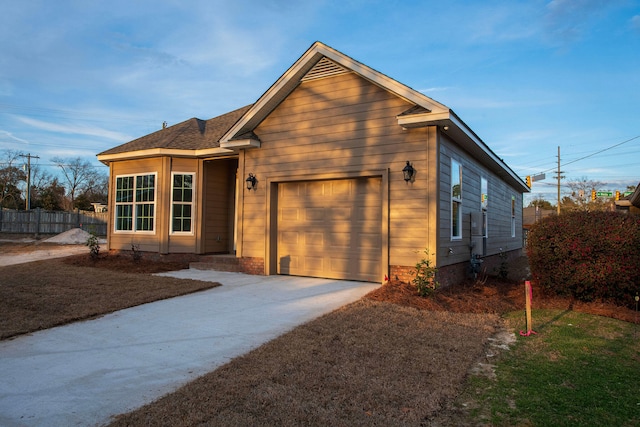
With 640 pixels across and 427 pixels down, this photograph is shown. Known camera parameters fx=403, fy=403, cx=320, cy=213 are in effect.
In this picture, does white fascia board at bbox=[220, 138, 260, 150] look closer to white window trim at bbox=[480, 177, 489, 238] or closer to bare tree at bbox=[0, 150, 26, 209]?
white window trim at bbox=[480, 177, 489, 238]

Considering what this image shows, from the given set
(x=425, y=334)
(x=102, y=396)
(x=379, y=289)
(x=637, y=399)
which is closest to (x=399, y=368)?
(x=425, y=334)

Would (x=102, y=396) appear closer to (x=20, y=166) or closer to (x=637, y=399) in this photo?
(x=637, y=399)

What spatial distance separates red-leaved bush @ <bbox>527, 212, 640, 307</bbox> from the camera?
705cm

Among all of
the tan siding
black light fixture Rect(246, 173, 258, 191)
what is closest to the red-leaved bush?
black light fixture Rect(246, 173, 258, 191)

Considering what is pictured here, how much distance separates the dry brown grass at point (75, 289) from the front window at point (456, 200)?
218 inches

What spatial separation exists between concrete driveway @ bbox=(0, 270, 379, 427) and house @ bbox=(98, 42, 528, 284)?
1718 mm

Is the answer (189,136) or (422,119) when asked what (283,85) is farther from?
(189,136)

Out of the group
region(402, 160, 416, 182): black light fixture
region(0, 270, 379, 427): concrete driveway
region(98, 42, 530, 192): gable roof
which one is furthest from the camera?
region(402, 160, 416, 182): black light fixture

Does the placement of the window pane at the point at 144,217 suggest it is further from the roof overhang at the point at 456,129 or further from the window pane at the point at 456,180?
the window pane at the point at 456,180

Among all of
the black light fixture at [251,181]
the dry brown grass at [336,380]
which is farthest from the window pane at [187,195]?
the dry brown grass at [336,380]

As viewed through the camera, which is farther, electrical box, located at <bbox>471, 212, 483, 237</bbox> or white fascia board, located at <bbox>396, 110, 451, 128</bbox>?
electrical box, located at <bbox>471, 212, 483, 237</bbox>

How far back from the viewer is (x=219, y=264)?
35.9ft

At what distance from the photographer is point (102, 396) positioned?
3.46 metres

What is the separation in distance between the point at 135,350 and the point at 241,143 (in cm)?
642
